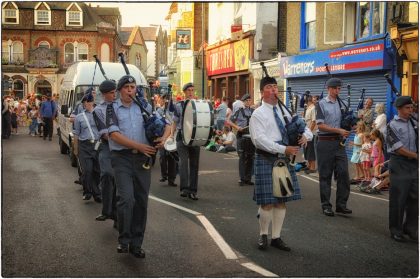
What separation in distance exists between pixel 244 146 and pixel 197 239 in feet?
17.3

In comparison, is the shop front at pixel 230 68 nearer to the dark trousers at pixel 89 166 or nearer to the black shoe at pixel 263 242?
the dark trousers at pixel 89 166

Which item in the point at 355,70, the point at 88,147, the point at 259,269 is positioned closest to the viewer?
the point at 259,269

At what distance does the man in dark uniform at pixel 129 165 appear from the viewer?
6.27 m

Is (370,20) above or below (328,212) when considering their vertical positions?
above

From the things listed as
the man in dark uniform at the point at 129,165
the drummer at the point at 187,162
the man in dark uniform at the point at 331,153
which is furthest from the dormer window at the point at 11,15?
the man in dark uniform at the point at 129,165

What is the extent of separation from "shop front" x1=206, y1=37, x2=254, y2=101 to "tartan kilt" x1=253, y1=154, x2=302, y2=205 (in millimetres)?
22764

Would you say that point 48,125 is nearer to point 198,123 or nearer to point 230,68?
point 230,68

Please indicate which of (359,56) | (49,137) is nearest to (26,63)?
(49,137)

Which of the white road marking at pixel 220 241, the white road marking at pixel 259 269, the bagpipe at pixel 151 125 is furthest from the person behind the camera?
the bagpipe at pixel 151 125

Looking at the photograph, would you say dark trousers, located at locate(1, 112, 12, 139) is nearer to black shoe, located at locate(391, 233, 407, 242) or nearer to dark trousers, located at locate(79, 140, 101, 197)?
dark trousers, located at locate(79, 140, 101, 197)

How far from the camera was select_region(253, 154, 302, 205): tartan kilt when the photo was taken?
6.63 metres

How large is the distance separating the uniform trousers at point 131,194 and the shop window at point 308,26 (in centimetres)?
1680

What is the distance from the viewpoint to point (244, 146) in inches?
482

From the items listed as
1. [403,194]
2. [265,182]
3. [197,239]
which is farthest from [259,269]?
[403,194]
